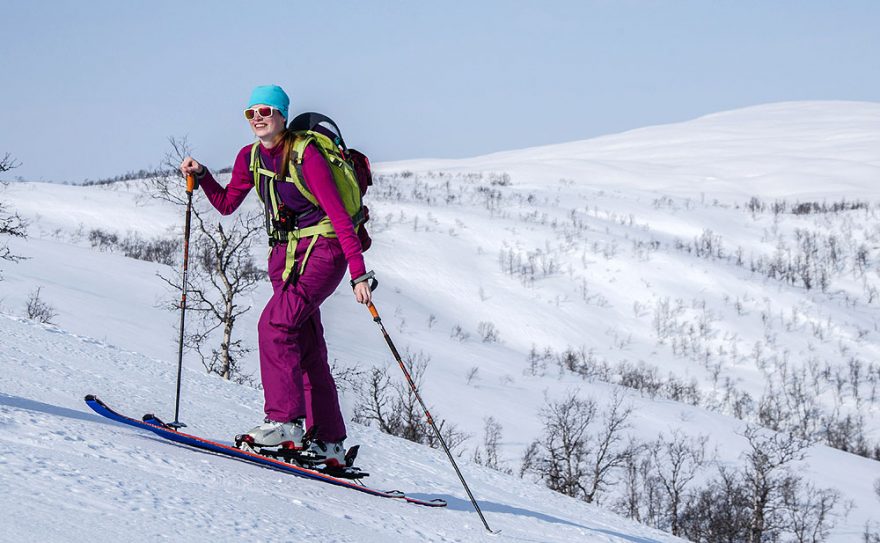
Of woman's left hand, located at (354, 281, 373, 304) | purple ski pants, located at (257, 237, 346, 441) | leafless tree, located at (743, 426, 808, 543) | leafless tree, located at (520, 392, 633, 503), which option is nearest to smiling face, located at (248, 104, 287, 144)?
purple ski pants, located at (257, 237, 346, 441)

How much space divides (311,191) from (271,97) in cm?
56

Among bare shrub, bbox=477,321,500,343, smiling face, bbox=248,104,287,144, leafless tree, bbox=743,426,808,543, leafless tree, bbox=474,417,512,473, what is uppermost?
smiling face, bbox=248,104,287,144

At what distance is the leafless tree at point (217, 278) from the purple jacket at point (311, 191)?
8.87ft

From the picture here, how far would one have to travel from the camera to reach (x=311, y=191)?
15.9 ft

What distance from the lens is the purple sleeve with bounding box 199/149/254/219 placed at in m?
5.18

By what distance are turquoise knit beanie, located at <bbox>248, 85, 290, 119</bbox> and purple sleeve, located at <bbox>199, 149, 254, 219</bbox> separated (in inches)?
15.2

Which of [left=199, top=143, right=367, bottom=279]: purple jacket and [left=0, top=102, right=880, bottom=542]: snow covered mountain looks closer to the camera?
[left=0, top=102, right=880, bottom=542]: snow covered mountain

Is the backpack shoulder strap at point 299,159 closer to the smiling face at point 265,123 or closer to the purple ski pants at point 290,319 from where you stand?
the smiling face at point 265,123

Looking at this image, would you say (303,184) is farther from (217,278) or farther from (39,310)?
(217,278)

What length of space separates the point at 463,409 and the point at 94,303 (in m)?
17.0

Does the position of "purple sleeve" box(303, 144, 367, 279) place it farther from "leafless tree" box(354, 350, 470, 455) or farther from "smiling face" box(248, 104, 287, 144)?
"leafless tree" box(354, 350, 470, 455)

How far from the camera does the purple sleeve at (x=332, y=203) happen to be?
185 inches

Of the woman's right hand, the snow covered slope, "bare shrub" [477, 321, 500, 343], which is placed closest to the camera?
the snow covered slope

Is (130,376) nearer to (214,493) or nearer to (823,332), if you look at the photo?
(214,493)
